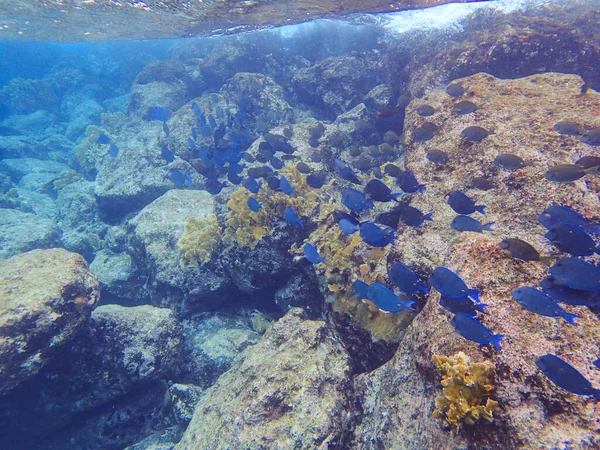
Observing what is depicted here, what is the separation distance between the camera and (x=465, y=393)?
2.40m

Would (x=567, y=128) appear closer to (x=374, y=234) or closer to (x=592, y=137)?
(x=592, y=137)

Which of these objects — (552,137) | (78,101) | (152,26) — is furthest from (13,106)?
(552,137)

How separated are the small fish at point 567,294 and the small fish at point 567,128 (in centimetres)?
355

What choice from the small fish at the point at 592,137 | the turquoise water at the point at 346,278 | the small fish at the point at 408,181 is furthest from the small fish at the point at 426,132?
the small fish at the point at 592,137

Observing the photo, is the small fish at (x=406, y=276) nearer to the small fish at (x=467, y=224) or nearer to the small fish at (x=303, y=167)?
the small fish at (x=467, y=224)

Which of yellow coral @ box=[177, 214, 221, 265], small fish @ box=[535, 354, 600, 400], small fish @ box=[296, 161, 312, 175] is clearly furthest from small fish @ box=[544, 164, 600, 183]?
yellow coral @ box=[177, 214, 221, 265]

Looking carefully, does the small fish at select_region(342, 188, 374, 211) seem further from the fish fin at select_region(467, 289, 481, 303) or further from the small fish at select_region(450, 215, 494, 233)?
the fish fin at select_region(467, 289, 481, 303)

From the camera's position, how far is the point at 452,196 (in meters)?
3.91

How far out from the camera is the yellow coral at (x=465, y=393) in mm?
2312

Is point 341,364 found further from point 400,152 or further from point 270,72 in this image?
point 270,72

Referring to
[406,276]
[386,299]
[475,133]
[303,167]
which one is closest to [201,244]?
[303,167]

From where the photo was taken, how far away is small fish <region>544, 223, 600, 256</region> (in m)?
2.69

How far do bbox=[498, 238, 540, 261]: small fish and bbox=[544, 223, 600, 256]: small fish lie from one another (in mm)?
200

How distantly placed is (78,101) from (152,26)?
12.9m
